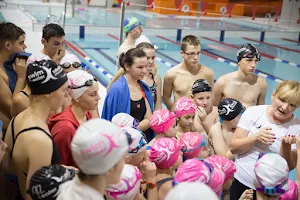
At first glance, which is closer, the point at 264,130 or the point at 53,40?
the point at 264,130

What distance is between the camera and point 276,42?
15031mm

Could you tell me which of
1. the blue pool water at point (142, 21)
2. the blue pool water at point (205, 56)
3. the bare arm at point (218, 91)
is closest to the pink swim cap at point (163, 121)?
the bare arm at point (218, 91)

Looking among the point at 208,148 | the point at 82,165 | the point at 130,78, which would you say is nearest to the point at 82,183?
the point at 82,165

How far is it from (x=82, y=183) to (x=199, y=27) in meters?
14.2

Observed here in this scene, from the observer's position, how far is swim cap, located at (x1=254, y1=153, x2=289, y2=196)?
6.98 feet

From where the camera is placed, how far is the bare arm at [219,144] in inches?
124

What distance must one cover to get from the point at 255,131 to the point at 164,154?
0.74 metres

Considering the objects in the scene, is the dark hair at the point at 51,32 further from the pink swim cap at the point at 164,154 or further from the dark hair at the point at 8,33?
the pink swim cap at the point at 164,154

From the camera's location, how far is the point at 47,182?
1.75 meters

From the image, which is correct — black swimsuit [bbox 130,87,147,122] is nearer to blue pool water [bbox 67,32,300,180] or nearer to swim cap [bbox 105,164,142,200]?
swim cap [bbox 105,164,142,200]

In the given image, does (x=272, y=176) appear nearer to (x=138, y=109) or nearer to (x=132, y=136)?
(x=132, y=136)

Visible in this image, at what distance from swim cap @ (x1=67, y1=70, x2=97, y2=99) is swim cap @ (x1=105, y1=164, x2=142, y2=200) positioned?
37.3 inches

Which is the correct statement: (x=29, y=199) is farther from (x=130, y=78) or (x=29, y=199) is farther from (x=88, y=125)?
(x=130, y=78)

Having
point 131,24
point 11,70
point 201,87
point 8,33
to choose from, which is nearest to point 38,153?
point 11,70
